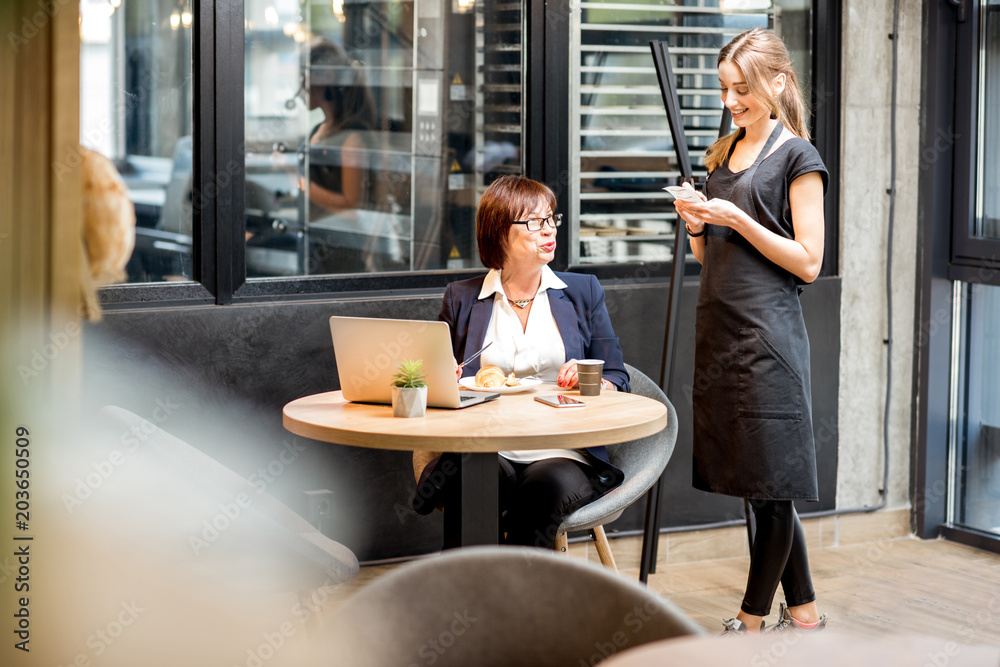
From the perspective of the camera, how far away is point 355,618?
4.26 feet

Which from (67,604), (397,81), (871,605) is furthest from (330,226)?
(871,605)

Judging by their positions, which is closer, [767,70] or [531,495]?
[531,495]

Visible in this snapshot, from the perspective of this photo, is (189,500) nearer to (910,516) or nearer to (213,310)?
(213,310)

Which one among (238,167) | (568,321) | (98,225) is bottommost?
(568,321)

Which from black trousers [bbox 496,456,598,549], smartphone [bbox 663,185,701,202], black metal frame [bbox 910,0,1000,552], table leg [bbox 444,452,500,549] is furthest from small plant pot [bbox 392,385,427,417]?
black metal frame [bbox 910,0,1000,552]

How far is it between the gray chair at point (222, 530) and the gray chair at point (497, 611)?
3.06 feet

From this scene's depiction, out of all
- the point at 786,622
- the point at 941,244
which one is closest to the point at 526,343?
the point at 786,622

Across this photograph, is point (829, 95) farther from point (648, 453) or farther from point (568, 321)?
point (648, 453)

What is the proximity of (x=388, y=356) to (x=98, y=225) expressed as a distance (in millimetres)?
777

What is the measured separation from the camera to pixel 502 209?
2.96 meters

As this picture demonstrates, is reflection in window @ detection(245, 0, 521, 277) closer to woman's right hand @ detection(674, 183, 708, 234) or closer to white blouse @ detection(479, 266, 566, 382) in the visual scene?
white blouse @ detection(479, 266, 566, 382)

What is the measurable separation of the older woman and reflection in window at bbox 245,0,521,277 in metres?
0.78

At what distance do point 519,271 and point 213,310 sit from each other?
987mm

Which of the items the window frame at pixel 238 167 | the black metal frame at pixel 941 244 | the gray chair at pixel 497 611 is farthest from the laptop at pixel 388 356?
the black metal frame at pixel 941 244
